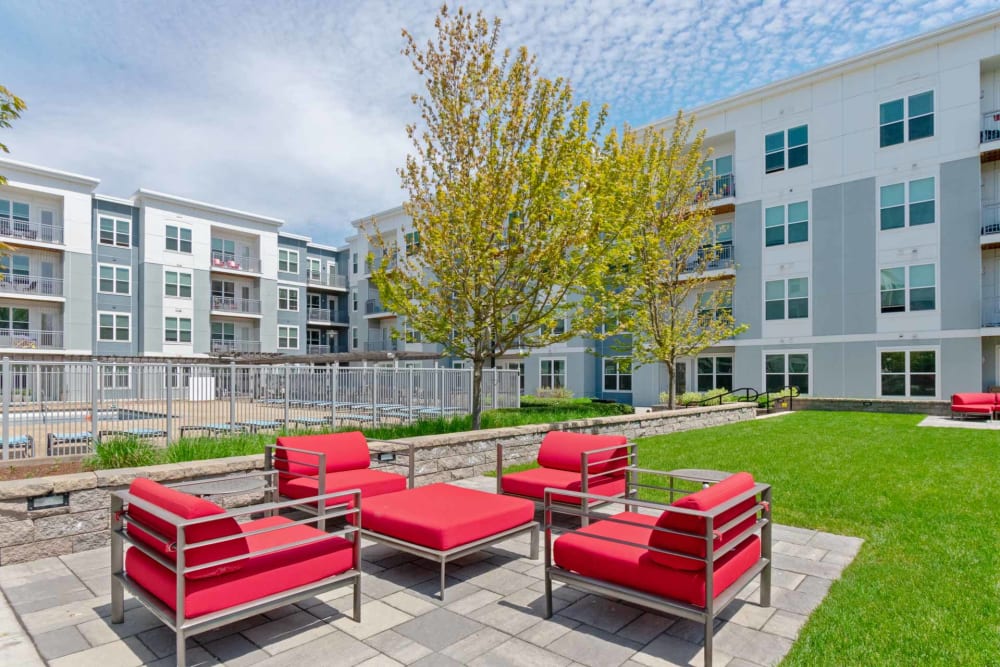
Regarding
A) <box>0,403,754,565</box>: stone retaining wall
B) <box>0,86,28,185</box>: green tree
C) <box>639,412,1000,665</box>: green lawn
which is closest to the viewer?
<box>639,412,1000,665</box>: green lawn

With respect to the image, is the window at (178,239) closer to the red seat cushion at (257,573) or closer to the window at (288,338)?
the window at (288,338)

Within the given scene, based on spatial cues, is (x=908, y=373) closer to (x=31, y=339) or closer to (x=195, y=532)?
(x=195, y=532)

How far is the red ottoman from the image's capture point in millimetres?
4656

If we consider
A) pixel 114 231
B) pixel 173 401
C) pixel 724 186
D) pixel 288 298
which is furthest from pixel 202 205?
pixel 173 401

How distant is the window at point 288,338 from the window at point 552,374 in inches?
826

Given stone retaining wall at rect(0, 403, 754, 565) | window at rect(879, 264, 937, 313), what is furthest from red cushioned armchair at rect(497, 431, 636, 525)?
window at rect(879, 264, 937, 313)

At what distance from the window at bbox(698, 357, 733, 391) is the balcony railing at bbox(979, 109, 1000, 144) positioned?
1205cm

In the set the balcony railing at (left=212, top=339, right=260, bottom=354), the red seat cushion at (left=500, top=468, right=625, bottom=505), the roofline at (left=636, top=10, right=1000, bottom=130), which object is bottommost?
the red seat cushion at (left=500, top=468, right=625, bottom=505)

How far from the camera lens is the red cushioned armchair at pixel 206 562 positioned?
11.1 feet

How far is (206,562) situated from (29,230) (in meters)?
36.6

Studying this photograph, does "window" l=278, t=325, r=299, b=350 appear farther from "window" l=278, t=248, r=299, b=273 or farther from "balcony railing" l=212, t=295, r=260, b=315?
"window" l=278, t=248, r=299, b=273

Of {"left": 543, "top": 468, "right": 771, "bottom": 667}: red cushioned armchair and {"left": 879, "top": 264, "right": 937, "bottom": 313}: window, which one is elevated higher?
{"left": 879, "top": 264, "right": 937, "bottom": 313}: window

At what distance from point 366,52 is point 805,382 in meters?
21.3

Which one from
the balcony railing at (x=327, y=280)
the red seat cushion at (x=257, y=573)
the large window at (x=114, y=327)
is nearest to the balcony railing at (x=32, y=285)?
the large window at (x=114, y=327)
